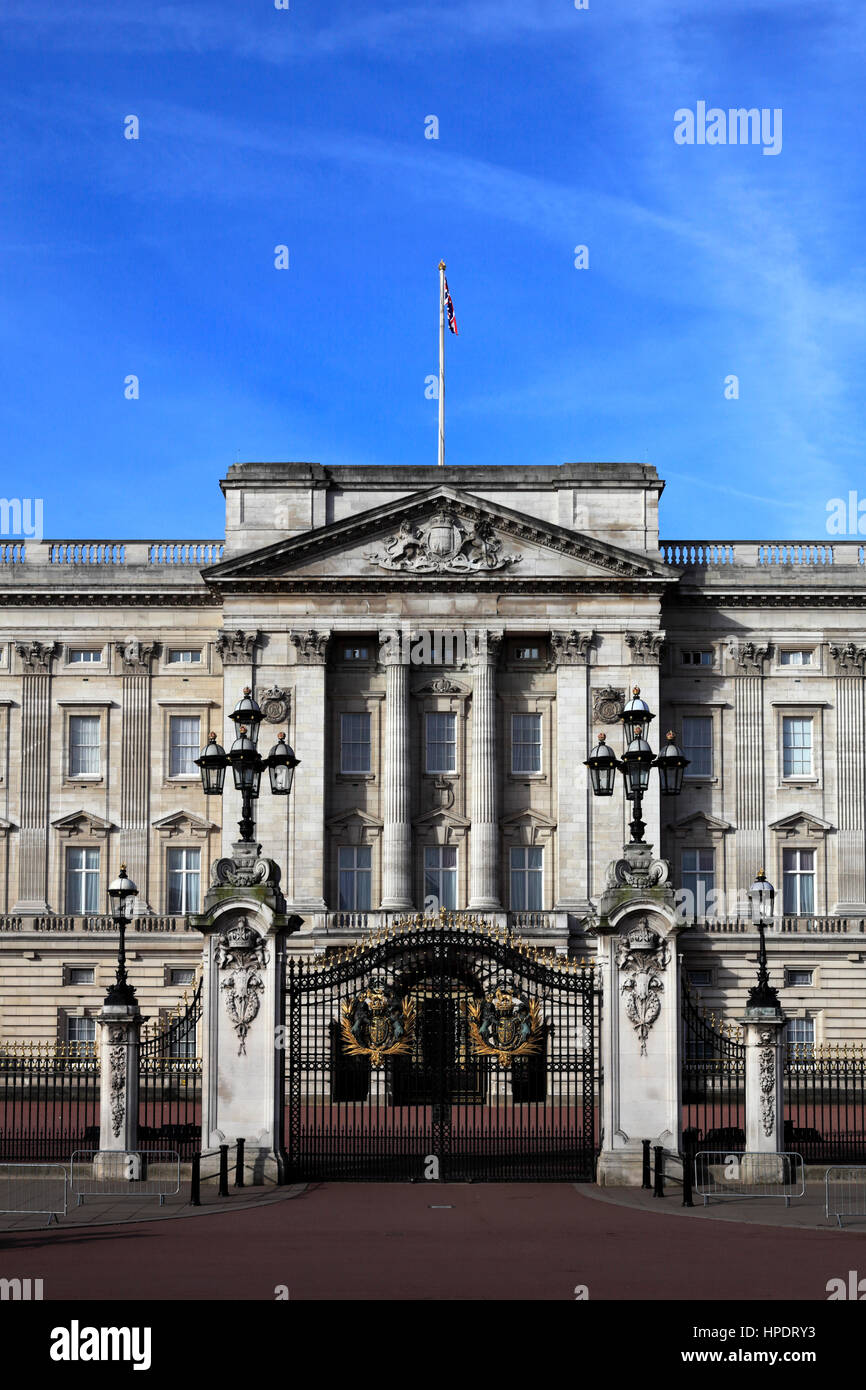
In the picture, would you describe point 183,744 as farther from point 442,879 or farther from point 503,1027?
point 503,1027

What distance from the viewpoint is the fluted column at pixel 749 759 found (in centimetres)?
5831

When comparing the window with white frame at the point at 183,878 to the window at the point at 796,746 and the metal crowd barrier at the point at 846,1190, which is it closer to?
the window at the point at 796,746

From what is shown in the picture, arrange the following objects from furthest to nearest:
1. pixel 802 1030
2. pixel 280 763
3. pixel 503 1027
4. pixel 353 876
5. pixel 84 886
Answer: pixel 84 886, pixel 353 876, pixel 802 1030, pixel 503 1027, pixel 280 763

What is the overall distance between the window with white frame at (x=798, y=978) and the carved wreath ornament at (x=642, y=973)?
96.8 ft

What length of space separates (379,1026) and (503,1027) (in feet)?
7.29

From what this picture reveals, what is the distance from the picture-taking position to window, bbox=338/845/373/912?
57344mm

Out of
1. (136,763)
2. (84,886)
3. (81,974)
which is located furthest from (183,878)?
(81,974)

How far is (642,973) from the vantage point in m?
29.1

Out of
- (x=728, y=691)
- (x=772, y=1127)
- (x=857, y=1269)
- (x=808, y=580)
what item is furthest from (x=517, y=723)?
(x=857, y=1269)

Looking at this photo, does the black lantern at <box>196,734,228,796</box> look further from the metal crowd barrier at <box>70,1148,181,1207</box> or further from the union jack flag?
the union jack flag

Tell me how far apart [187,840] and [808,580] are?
2250cm

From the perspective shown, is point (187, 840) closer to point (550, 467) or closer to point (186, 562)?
point (186, 562)

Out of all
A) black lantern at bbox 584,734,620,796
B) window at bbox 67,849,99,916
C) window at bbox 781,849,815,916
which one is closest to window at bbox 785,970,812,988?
window at bbox 781,849,815,916

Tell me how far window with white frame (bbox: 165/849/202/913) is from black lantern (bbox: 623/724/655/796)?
102ft
